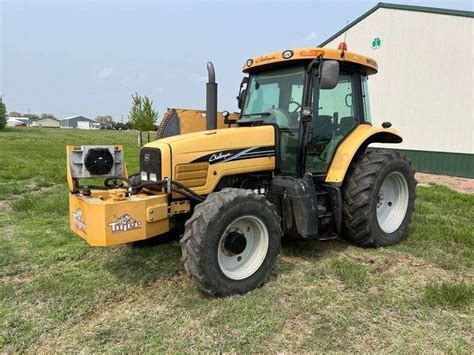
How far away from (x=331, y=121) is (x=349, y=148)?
15.0 inches

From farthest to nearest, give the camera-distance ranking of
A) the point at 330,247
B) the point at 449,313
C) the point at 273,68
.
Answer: the point at 330,247 → the point at 273,68 → the point at 449,313

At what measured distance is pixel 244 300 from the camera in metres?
3.58

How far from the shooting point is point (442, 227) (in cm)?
592

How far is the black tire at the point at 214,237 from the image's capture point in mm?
3480

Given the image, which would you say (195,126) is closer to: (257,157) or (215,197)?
(257,157)

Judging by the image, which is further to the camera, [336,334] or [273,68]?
[273,68]

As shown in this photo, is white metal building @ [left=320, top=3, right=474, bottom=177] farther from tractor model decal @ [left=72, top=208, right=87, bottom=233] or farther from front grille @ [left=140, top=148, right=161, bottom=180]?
tractor model decal @ [left=72, top=208, right=87, bottom=233]

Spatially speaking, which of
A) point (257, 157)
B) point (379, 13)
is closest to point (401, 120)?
point (379, 13)

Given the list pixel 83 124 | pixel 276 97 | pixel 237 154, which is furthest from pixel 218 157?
pixel 83 124

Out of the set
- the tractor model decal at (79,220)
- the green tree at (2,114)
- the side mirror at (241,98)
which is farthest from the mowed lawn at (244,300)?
the green tree at (2,114)

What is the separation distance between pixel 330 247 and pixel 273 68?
2.27m

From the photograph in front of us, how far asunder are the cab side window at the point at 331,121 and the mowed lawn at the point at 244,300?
3.68 feet

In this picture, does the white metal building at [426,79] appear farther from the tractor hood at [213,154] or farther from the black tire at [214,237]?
the black tire at [214,237]

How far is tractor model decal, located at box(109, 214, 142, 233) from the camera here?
11.3ft
